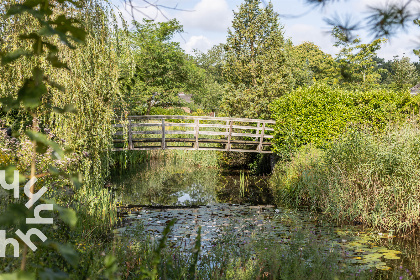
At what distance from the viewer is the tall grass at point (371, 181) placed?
22.7ft

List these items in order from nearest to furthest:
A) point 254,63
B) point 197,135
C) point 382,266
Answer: point 382,266 < point 197,135 < point 254,63

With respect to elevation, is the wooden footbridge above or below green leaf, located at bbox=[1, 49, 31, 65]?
above

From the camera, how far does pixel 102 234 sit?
6.39 meters

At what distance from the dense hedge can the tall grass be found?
10.1 feet

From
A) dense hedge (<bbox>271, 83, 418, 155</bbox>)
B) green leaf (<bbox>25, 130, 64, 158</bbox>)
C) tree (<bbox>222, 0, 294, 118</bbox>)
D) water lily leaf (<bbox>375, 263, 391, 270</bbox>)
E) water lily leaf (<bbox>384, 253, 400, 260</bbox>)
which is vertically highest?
tree (<bbox>222, 0, 294, 118</bbox>)

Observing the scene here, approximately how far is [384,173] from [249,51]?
37.1 ft

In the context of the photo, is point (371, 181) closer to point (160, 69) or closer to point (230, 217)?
point (230, 217)

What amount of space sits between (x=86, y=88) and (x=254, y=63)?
1092 centimetres

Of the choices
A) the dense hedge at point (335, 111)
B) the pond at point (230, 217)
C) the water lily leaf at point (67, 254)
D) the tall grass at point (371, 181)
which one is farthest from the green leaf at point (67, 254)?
the dense hedge at point (335, 111)

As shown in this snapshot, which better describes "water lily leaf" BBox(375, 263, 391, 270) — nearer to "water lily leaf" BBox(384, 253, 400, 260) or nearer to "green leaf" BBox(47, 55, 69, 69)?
"water lily leaf" BBox(384, 253, 400, 260)

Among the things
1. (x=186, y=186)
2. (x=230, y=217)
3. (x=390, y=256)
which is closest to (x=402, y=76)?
(x=186, y=186)

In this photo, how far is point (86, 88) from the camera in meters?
7.25

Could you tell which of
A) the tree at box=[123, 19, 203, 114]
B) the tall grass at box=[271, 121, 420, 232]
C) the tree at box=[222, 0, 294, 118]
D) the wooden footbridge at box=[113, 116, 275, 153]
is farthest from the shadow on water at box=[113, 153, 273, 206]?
the tree at box=[123, 19, 203, 114]

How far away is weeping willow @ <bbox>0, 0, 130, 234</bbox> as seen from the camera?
6910 millimetres
